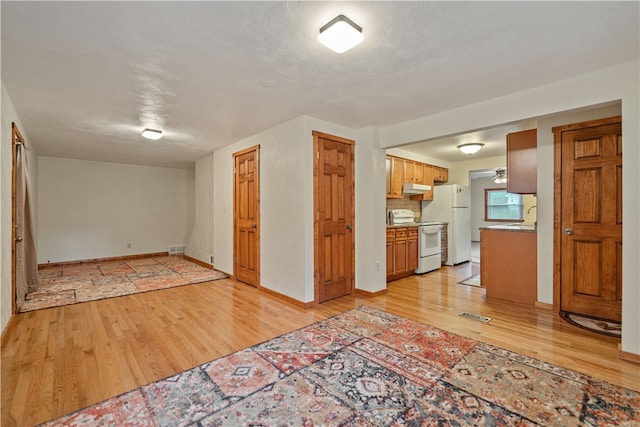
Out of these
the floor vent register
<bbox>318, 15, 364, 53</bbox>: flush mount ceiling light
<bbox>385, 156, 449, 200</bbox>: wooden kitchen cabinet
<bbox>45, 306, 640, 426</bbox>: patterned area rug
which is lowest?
<bbox>45, 306, 640, 426</bbox>: patterned area rug

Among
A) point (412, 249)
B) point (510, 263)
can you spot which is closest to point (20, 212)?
point (412, 249)

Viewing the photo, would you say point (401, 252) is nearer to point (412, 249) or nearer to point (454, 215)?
point (412, 249)

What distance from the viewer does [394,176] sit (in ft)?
18.3

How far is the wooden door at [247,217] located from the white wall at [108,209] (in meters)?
3.16

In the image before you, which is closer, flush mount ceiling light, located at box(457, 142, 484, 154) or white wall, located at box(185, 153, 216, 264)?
flush mount ceiling light, located at box(457, 142, 484, 154)

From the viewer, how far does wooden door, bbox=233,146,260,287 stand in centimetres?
463

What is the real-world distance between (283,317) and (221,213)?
2.99m

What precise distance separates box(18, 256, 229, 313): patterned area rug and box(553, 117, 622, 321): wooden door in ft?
16.6

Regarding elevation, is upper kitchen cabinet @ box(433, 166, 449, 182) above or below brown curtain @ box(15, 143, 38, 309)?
above

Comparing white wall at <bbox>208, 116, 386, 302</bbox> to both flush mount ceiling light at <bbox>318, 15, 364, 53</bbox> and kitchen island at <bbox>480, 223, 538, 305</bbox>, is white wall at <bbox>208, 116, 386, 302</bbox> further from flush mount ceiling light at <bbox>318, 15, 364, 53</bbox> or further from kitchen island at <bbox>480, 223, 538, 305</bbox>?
flush mount ceiling light at <bbox>318, 15, 364, 53</bbox>

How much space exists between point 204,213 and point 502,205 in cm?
919

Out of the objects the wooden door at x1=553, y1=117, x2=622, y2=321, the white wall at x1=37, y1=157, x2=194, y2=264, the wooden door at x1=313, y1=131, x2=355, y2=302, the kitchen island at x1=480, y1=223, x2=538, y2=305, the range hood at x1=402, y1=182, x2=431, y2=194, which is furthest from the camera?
the white wall at x1=37, y1=157, x2=194, y2=264

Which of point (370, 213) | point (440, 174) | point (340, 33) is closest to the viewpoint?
point (340, 33)

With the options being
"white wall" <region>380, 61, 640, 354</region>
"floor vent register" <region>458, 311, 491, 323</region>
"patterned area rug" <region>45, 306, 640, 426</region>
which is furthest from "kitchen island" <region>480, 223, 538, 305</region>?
"patterned area rug" <region>45, 306, 640, 426</region>
